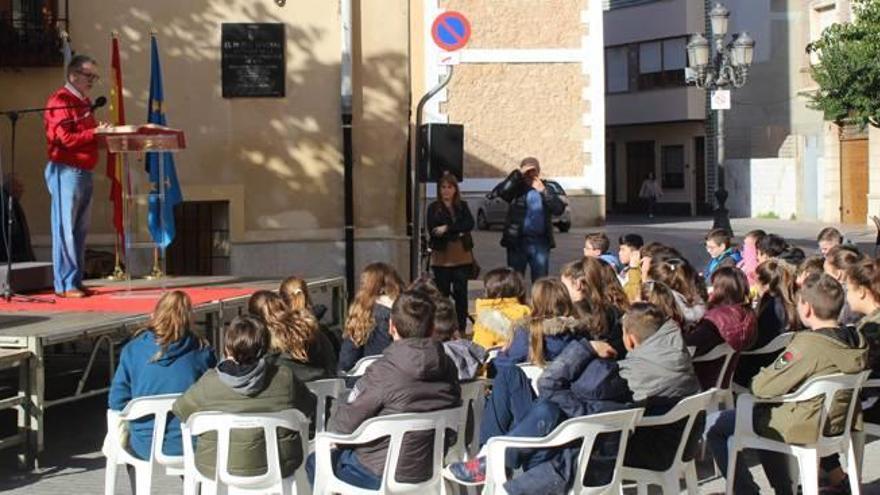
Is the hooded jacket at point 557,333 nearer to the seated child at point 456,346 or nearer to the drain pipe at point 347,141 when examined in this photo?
the seated child at point 456,346

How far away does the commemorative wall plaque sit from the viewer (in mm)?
13484

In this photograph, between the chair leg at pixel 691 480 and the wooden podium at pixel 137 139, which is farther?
the wooden podium at pixel 137 139

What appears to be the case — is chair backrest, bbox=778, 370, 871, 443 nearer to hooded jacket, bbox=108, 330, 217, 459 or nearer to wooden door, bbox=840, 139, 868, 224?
hooded jacket, bbox=108, 330, 217, 459

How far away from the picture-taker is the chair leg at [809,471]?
653 cm

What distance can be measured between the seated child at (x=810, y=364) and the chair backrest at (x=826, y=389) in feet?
0.10

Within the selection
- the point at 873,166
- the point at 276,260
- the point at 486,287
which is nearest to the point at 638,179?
the point at 873,166

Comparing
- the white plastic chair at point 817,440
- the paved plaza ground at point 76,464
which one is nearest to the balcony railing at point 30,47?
the paved plaza ground at point 76,464

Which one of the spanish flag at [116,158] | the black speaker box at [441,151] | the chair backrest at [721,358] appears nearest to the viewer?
the chair backrest at [721,358]

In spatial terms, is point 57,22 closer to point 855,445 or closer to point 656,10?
point 855,445

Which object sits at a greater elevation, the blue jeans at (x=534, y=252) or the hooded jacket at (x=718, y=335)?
the blue jeans at (x=534, y=252)

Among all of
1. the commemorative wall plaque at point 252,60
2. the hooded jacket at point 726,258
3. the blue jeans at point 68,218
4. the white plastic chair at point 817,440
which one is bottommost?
the white plastic chair at point 817,440

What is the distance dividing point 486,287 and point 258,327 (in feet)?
7.39

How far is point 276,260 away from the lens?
1399 centimetres

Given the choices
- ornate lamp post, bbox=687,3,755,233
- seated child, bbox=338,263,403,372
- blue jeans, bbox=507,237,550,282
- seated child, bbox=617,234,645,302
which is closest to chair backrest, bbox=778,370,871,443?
seated child, bbox=338,263,403,372
